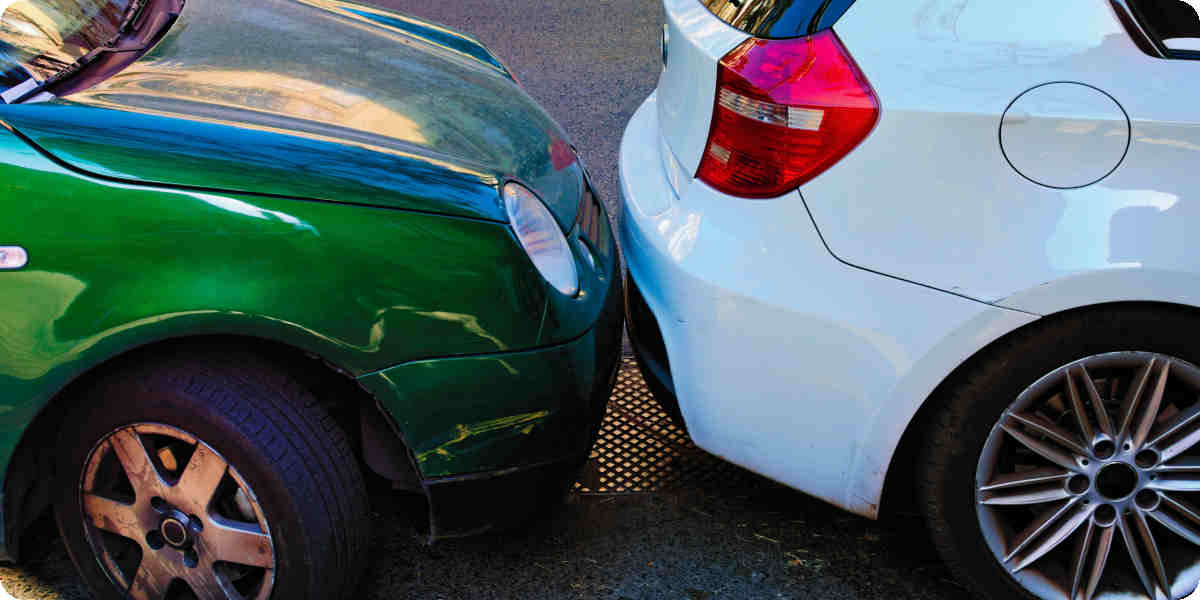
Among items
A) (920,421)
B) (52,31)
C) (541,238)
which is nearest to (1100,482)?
(920,421)

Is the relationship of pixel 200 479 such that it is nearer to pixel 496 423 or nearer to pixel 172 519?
pixel 172 519

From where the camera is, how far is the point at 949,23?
2.14 m

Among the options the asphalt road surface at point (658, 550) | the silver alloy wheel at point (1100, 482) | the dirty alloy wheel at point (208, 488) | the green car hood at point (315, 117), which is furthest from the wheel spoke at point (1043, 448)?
the dirty alloy wheel at point (208, 488)

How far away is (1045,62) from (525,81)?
412 cm

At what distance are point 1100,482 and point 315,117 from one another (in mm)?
1772

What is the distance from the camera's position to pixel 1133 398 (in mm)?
2221

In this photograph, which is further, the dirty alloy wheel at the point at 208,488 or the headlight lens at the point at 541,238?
the headlight lens at the point at 541,238

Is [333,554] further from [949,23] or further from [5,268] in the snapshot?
[949,23]

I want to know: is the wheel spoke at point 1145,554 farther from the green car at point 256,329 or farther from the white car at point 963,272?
the green car at point 256,329

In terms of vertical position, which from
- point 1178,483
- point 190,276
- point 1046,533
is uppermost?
point 190,276

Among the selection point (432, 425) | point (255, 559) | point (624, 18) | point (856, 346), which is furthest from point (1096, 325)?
point (624, 18)

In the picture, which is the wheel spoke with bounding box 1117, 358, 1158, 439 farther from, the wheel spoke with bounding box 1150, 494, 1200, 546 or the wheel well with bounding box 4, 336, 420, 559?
the wheel well with bounding box 4, 336, 420, 559

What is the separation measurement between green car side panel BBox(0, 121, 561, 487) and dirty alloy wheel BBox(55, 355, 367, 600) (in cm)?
11

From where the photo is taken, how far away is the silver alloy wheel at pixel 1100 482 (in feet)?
7.29
